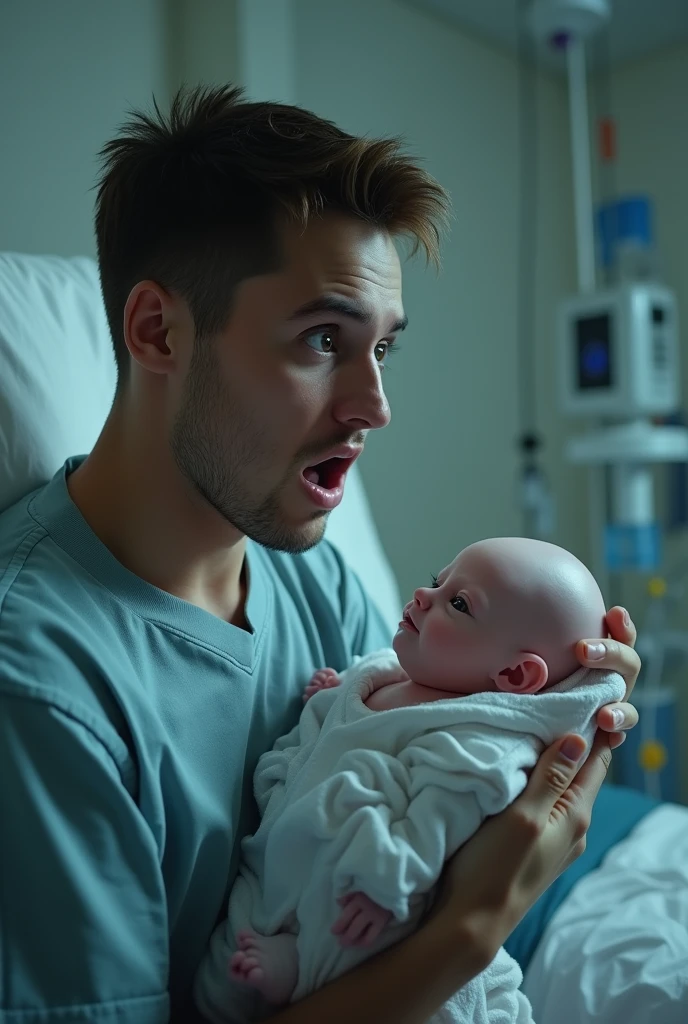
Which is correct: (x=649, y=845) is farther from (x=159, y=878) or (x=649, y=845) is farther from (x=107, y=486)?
(x=107, y=486)

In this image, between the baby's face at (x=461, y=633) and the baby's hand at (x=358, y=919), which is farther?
the baby's face at (x=461, y=633)

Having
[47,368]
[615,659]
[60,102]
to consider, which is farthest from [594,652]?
[60,102]

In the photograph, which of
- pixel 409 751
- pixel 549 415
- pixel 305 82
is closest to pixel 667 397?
pixel 549 415

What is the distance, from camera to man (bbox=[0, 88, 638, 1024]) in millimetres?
826

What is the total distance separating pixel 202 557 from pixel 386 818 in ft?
1.28

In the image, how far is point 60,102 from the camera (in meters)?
1.69

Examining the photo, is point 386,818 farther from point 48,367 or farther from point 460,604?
point 48,367

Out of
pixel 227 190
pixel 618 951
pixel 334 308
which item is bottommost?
pixel 618 951

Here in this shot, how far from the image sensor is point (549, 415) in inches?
115

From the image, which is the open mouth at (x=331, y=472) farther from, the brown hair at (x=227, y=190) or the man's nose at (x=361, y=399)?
the brown hair at (x=227, y=190)

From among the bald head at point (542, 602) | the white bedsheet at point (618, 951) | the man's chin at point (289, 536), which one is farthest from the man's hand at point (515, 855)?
the man's chin at point (289, 536)

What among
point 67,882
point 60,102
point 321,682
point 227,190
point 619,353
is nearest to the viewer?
point 67,882

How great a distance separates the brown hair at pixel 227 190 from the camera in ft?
3.30

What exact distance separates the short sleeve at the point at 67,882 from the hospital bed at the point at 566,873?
41 centimetres
